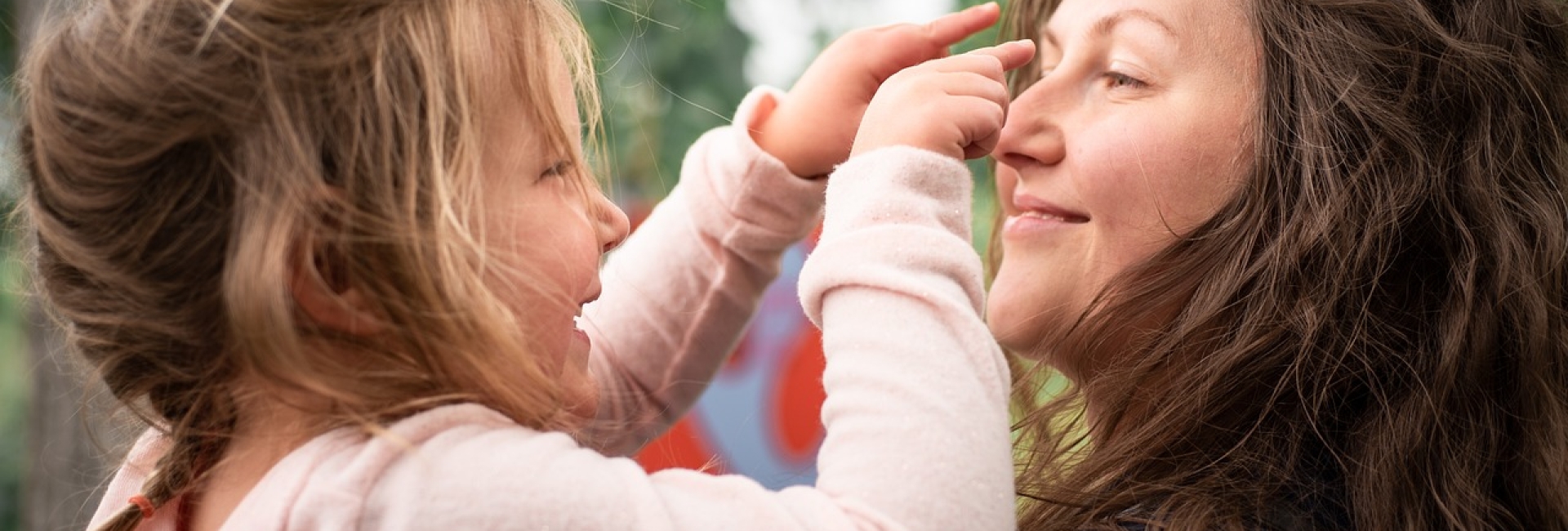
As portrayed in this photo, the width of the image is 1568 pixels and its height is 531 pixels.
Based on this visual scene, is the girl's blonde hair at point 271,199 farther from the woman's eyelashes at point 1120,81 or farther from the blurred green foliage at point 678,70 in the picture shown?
the blurred green foliage at point 678,70

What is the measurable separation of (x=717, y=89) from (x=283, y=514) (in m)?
3.98

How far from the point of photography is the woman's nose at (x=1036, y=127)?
1569mm

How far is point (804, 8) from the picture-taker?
15.6 ft

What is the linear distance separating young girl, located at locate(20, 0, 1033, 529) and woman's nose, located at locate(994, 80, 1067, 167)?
0.95ft

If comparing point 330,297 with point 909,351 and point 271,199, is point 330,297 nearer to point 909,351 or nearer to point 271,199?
point 271,199

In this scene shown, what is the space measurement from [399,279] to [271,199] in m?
0.12

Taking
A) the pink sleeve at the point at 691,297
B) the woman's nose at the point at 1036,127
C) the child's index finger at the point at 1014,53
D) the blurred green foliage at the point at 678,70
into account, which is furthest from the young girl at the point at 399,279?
the blurred green foliage at the point at 678,70

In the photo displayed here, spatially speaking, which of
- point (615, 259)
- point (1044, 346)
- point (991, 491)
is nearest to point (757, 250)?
point (615, 259)

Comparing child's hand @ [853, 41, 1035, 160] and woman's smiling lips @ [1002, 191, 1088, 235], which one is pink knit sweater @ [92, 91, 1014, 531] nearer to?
child's hand @ [853, 41, 1035, 160]

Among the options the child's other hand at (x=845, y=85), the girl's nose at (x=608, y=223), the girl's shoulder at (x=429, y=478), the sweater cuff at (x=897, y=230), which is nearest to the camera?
the girl's shoulder at (x=429, y=478)

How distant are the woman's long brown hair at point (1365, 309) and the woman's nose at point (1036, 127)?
18 centimetres

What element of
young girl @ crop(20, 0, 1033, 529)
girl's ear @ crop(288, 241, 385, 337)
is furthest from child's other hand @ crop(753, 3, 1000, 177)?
girl's ear @ crop(288, 241, 385, 337)

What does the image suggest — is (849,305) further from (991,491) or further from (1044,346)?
(1044,346)

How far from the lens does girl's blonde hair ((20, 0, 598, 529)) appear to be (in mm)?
1069
